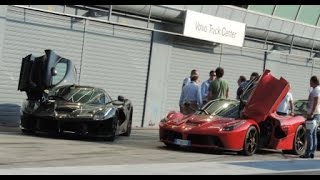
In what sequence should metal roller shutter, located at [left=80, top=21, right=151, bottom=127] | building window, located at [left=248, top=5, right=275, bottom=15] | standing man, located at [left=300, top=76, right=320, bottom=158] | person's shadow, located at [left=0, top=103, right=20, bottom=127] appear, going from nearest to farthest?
standing man, located at [left=300, top=76, right=320, bottom=158] < person's shadow, located at [left=0, top=103, right=20, bottom=127] < metal roller shutter, located at [left=80, top=21, right=151, bottom=127] < building window, located at [left=248, top=5, right=275, bottom=15]

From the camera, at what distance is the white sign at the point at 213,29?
2066 centimetres

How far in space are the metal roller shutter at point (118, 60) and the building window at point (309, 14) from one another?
29.0ft

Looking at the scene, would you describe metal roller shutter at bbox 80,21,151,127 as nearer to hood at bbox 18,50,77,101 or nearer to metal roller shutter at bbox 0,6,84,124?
metal roller shutter at bbox 0,6,84,124

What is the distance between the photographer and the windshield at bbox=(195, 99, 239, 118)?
41.2 feet

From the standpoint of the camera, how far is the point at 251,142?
1217 centimetres

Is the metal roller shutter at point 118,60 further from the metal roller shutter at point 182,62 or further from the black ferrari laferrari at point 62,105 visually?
the black ferrari laferrari at point 62,105

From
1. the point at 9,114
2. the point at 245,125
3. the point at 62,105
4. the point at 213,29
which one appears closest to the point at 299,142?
the point at 245,125

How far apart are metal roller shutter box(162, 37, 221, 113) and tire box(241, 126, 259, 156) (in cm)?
926

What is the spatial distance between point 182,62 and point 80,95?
8.22 m

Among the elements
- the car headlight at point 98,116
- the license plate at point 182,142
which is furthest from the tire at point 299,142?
the car headlight at point 98,116

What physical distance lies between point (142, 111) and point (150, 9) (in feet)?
11.4

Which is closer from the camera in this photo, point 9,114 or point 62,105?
point 62,105

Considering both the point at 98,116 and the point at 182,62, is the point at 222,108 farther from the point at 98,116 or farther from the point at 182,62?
the point at 182,62

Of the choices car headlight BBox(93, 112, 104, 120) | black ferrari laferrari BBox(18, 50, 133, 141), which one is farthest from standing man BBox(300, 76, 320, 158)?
car headlight BBox(93, 112, 104, 120)
